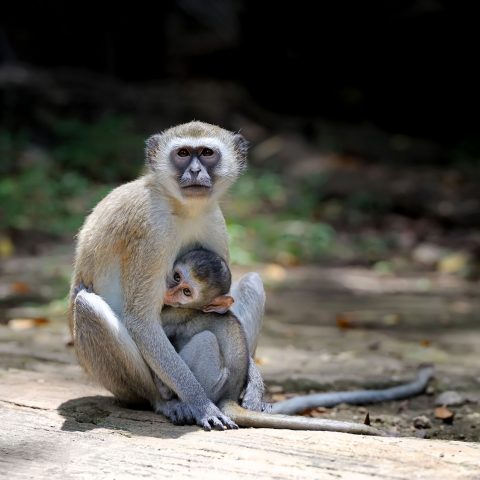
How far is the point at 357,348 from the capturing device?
7480 mm

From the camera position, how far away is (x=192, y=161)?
199 inches

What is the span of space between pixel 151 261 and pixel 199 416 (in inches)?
33.9

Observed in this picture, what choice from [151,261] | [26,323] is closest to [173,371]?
[151,261]

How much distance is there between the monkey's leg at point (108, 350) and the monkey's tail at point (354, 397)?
0.83 metres

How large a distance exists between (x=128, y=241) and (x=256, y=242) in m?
→ 6.96

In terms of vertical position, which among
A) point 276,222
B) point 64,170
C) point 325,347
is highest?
point 64,170

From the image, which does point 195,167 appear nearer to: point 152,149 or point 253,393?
point 152,149

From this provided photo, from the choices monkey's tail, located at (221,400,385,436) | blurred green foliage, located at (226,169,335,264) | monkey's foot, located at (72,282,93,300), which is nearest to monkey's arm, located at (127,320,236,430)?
monkey's tail, located at (221,400,385,436)

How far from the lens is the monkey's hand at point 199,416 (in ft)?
15.6

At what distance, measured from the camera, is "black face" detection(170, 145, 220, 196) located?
4.96 m

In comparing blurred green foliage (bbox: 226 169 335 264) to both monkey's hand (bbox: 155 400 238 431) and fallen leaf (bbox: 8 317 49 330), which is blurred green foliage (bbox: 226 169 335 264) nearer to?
fallen leaf (bbox: 8 317 49 330)

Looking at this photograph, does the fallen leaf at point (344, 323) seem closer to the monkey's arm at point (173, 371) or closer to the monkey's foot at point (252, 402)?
the monkey's foot at point (252, 402)

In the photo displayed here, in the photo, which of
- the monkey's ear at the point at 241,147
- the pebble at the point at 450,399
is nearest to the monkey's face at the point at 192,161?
the monkey's ear at the point at 241,147

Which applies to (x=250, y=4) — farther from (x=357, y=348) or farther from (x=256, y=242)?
(x=357, y=348)
